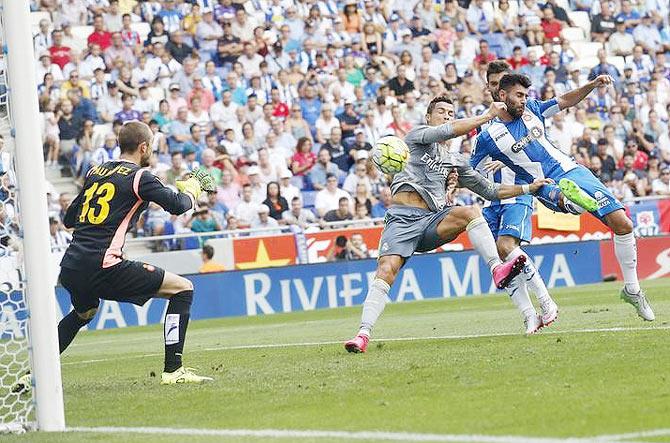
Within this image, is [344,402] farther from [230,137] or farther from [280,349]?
[230,137]

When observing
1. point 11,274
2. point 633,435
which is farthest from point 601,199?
point 633,435

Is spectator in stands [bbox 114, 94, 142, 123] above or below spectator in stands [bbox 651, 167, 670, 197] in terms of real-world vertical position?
above

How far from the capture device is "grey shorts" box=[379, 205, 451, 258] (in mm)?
11578

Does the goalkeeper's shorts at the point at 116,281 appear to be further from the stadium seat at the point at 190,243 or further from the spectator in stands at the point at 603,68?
the spectator in stands at the point at 603,68

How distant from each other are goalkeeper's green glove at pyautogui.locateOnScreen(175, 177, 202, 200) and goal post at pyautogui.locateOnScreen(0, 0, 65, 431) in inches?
71.8

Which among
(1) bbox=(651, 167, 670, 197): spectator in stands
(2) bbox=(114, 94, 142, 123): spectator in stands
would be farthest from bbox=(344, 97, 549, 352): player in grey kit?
(1) bbox=(651, 167, 670, 197): spectator in stands

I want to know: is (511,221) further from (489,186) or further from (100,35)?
(100,35)

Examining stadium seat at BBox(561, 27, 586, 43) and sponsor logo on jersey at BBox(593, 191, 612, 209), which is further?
stadium seat at BBox(561, 27, 586, 43)

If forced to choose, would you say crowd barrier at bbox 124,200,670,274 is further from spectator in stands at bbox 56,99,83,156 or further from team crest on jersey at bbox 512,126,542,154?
team crest on jersey at bbox 512,126,542,154

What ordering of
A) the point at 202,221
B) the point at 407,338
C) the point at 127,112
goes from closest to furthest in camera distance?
1. the point at 407,338
2. the point at 202,221
3. the point at 127,112

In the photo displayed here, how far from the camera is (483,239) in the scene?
38.4ft

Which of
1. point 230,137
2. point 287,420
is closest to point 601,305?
point 287,420

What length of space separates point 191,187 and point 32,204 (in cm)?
197

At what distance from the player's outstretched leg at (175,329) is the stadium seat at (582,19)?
24.2 m
